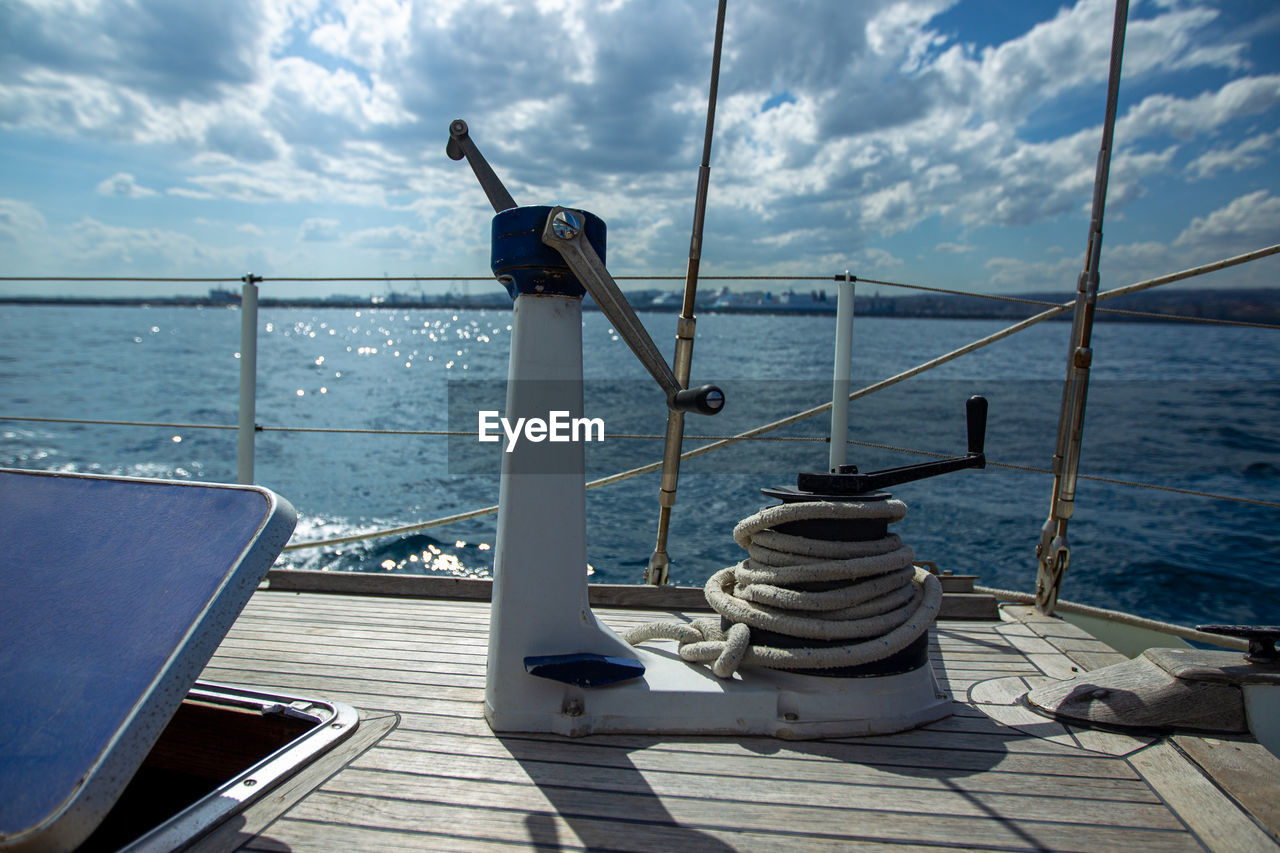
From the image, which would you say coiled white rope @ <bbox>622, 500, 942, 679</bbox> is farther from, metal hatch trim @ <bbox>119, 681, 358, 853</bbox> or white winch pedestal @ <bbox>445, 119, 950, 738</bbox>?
metal hatch trim @ <bbox>119, 681, 358, 853</bbox>

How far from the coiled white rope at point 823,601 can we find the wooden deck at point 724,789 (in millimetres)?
162

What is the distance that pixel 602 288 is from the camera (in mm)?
1410

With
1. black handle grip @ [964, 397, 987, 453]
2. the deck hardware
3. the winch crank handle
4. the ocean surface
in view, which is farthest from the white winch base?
the ocean surface

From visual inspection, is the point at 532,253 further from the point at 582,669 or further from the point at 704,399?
the point at 582,669

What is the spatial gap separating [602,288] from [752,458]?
943 centimetres

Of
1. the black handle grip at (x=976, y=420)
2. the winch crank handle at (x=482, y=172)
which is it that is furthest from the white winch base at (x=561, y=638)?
the black handle grip at (x=976, y=420)

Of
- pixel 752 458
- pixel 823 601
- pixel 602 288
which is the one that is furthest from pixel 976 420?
pixel 752 458

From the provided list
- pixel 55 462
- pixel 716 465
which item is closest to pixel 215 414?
pixel 55 462

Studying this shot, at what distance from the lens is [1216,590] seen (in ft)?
23.1

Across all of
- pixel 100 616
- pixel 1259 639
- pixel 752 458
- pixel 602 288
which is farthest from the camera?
pixel 752 458

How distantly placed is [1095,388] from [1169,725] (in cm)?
2307

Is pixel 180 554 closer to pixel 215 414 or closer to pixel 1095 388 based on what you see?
pixel 215 414

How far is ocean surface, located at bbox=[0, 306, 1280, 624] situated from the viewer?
7102 millimetres

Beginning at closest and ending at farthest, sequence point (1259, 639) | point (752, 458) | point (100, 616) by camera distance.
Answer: point (100, 616) → point (1259, 639) → point (752, 458)
